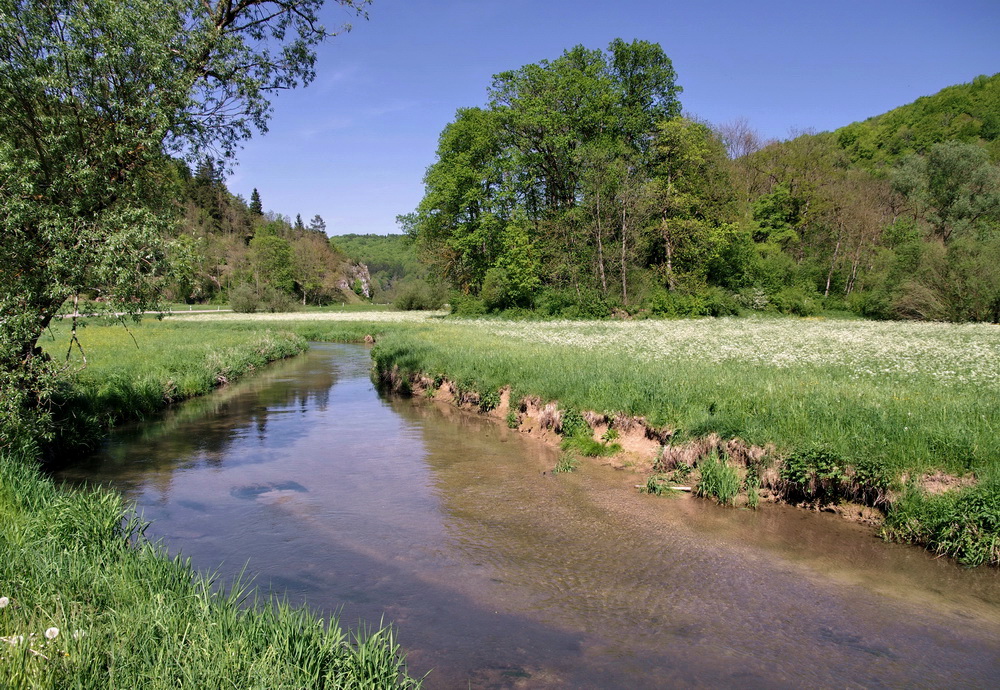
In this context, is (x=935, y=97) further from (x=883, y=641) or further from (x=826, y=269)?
(x=883, y=641)

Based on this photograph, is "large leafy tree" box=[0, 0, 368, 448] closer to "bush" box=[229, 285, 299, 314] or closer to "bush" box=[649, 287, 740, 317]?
"bush" box=[649, 287, 740, 317]

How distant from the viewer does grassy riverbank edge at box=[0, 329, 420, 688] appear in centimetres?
399

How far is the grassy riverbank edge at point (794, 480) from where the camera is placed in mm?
7523

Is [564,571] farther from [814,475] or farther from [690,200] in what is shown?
[690,200]

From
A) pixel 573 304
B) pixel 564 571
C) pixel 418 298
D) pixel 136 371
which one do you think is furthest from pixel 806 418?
pixel 418 298

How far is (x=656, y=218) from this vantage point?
1783 inches

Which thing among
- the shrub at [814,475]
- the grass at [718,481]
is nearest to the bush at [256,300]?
the grass at [718,481]

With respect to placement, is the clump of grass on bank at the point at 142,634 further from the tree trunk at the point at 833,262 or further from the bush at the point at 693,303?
the tree trunk at the point at 833,262

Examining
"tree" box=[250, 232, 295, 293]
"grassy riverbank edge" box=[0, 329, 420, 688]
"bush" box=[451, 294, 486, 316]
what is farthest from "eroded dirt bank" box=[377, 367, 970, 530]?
"tree" box=[250, 232, 295, 293]

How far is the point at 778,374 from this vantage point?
1404 centimetres

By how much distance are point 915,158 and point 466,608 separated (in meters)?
77.7

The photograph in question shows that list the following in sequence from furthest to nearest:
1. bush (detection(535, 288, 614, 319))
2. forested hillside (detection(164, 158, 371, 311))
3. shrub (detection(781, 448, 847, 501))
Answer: forested hillside (detection(164, 158, 371, 311)), bush (detection(535, 288, 614, 319)), shrub (detection(781, 448, 847, 501))

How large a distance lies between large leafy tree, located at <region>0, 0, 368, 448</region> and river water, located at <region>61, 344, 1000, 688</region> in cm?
359

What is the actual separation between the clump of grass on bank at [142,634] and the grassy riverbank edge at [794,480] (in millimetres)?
6891
